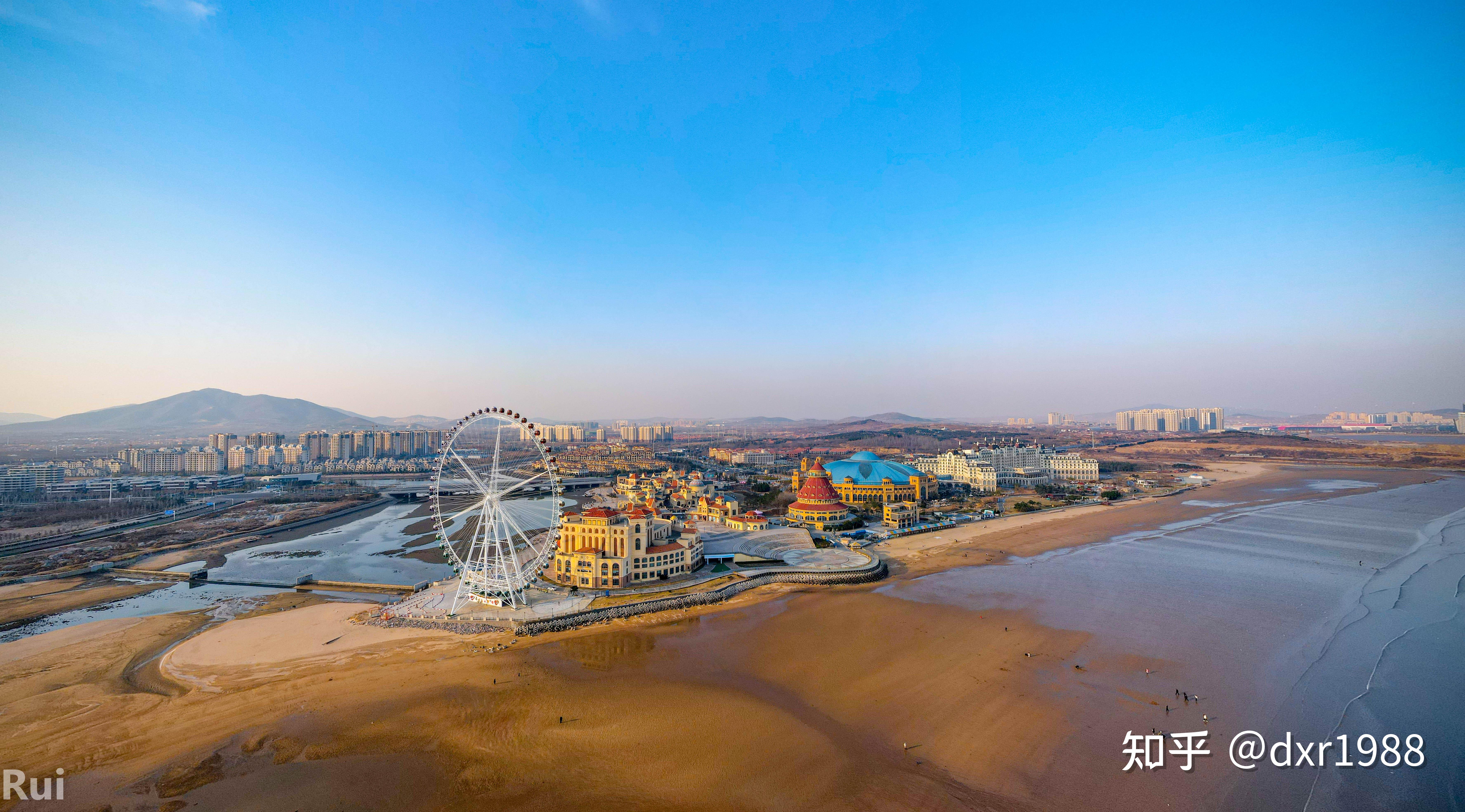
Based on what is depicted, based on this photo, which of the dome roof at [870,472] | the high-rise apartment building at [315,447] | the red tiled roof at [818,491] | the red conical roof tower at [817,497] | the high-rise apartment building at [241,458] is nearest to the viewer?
the red conical roof tower at [817,497]

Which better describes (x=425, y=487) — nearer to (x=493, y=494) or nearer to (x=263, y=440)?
(x=493, y=494)

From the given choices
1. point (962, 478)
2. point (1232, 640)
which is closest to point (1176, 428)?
point (962, 478)

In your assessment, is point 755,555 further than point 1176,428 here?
No

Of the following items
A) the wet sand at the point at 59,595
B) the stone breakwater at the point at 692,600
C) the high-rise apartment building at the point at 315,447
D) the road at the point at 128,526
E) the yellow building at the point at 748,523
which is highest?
the high-rise apartment building at the point at 315,447

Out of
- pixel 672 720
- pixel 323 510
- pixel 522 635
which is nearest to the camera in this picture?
pixel 672 720

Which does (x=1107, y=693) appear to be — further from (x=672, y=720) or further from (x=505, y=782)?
(x=505, y=782)

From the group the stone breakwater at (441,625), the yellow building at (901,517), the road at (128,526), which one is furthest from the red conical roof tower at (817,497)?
the road at (128,526)

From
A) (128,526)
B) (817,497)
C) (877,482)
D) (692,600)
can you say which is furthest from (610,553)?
(128,526)

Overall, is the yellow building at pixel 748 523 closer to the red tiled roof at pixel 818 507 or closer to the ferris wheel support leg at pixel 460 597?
the red tiled roof at pixel 818 507
